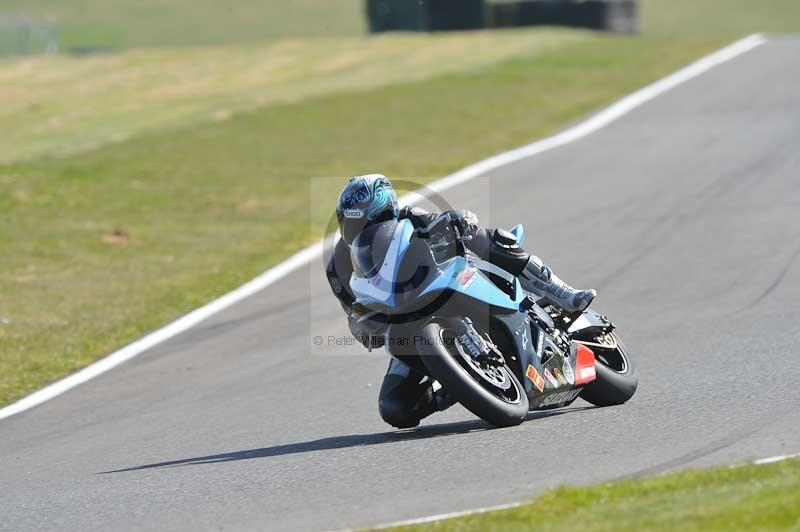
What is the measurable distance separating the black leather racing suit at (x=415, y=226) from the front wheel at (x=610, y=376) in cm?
100

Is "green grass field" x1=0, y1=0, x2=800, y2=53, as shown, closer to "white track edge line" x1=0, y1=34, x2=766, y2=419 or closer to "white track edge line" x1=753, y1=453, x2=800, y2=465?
"white track edge line" x1=0, y1=34, x2=766, y2=419

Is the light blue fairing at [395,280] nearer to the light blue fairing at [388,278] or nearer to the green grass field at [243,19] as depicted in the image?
the light blue fairing at [388,278]

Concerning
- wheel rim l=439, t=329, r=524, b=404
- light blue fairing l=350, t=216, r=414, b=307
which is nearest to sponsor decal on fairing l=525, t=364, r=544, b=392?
wheel rim l=439, t=329, r=524, b=404

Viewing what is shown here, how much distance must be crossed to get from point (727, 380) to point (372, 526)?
3597mm

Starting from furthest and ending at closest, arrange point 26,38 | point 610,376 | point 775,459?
point 26,38 → point 610,376 → point 775,459

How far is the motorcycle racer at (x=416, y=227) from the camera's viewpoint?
7.42 m

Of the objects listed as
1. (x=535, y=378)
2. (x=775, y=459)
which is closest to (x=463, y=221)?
(x=535, y=378)

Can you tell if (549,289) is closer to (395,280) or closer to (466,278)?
(466,278)

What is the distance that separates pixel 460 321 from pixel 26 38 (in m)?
43.3

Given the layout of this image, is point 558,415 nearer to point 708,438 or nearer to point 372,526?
point 708,438

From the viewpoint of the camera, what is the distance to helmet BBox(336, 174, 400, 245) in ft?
24.2

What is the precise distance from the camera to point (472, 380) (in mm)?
7281

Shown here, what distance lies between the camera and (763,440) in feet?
22.0

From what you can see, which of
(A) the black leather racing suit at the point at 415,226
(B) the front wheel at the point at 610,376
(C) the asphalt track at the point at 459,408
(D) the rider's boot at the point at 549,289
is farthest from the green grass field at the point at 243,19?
(A) the black leather racing suit at the point at 415,226
